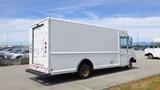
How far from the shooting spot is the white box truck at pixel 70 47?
10.2 metres

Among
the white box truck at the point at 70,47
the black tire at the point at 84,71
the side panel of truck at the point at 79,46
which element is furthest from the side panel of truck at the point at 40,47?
the black tire at the point at 84,71

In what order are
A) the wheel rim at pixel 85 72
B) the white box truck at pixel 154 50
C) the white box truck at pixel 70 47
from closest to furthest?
1. the white box truck at pixel 70 47
2. the wheel rim at pixel 85 72
3. the white box truck at pixel 154 50

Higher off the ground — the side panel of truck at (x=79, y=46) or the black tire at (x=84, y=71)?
the side panel of truck at (x=79, y=46)

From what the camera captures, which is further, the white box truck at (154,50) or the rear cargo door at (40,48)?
the white box truck at (154,50)

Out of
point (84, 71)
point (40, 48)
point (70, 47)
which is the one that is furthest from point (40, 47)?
point (84, 71)

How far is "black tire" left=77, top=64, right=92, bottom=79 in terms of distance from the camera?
1147 centimetres

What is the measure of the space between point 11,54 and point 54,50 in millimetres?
17356

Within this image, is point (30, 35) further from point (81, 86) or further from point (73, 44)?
point (81, 86)

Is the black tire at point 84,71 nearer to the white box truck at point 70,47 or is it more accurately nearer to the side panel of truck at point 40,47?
the white box truck at point 70,47

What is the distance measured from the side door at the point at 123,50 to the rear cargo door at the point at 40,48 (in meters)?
5.80

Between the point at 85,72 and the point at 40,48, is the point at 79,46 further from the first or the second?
the point at 40,48

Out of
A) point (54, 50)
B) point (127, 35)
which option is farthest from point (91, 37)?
point (127, 35)

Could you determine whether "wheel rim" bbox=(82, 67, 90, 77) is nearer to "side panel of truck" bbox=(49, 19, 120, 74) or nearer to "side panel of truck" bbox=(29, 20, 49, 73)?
"side panel of truck" bbox=(49, 19, 120, 74)

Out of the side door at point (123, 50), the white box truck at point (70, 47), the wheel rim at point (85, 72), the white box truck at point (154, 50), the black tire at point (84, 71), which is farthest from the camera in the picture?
the white box truck at point (154, 50)
